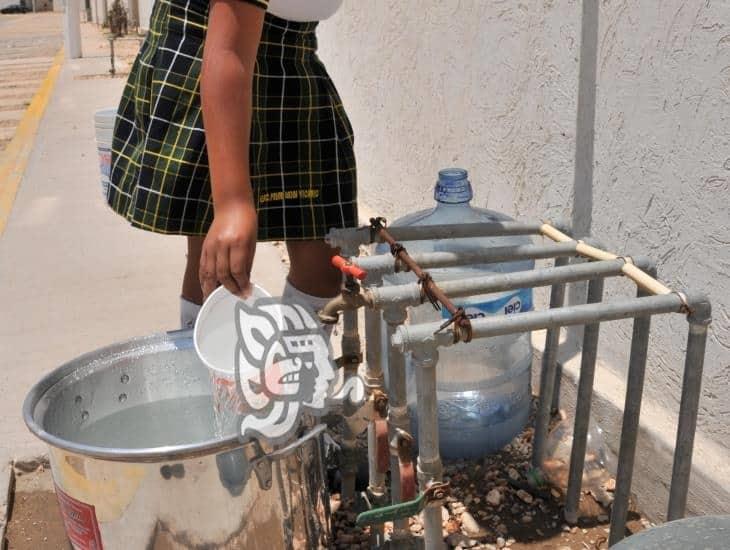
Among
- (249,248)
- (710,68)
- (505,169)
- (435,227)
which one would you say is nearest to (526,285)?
(435,227)

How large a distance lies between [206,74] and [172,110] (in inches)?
16.5

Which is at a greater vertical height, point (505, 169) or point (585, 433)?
point (505, 169)

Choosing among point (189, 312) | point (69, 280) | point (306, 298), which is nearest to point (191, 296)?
point (189, 312)

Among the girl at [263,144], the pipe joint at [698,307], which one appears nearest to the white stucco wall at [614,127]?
the pipe joint at [698,307]

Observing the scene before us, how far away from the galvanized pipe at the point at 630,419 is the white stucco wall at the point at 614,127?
290mm

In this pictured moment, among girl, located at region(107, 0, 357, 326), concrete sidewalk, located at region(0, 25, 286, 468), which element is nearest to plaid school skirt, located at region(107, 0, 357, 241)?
girl, located at region(107, 0, 357, 326)

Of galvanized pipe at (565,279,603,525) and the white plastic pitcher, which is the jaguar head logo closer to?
the white plastic pitcher

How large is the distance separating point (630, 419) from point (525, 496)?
615mm

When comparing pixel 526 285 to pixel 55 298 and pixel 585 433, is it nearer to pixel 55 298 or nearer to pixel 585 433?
pixel 585 433

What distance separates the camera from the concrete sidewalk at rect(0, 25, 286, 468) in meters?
3.52

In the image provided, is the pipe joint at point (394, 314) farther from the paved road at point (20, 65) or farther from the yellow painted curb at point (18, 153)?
the paved road at point (20, 65)

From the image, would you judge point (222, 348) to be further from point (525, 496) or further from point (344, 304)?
point (525, 496)

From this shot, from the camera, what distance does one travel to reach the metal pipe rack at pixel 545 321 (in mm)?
1504

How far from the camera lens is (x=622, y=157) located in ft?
7.90
